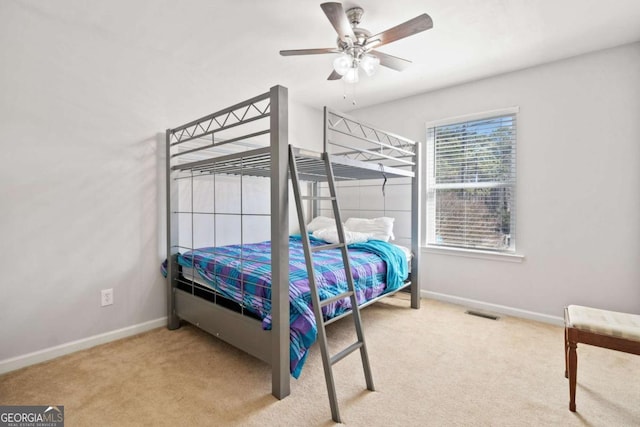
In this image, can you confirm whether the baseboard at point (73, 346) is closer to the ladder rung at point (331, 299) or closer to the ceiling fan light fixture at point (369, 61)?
the ladder rung at point (331, 299)

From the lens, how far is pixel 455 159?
3475mm

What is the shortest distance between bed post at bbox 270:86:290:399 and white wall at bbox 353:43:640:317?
2437 mm

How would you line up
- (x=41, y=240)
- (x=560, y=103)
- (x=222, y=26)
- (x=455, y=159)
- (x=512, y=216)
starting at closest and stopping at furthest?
(x=41, y=240)
(x=222, y=26)
(x=560, y=103)
(x=512, y=216)
(x=455, y=159)

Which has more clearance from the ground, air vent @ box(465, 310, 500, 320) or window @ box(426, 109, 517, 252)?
window @ box(426, 109, 517, 252)

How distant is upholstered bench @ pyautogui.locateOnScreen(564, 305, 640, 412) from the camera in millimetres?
1550

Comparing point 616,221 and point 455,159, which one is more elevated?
point 455,159

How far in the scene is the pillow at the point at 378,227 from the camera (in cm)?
345

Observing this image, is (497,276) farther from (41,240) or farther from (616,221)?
(41,240)

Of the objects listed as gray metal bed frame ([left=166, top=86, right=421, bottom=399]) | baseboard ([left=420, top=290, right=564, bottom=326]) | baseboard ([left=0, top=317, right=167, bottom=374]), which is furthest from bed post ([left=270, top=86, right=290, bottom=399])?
baseboard ([left=420, top=290, right=564, bottom=326])

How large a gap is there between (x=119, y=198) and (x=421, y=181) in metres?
3.08

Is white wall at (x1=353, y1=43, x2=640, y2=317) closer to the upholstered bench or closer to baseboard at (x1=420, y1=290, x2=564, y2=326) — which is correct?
baseboard at (x1=420, y1=290, x2=564, y2=326)

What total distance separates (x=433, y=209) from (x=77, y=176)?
Result: 3.49m

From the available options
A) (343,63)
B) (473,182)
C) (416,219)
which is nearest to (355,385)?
(416,219)

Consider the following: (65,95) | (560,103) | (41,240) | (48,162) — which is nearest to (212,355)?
(41,240)
